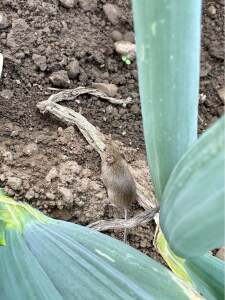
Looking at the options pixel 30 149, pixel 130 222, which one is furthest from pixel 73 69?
pixel 130 222

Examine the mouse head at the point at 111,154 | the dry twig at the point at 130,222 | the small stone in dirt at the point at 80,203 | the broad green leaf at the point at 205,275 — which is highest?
the mouse head at the point at 111,154

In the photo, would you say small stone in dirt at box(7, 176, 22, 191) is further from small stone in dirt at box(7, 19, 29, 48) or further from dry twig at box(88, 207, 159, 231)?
small stone in dirt at box(7, 19, 29, 48)

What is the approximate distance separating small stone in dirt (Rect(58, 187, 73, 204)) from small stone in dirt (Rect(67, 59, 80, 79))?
1.19 ft

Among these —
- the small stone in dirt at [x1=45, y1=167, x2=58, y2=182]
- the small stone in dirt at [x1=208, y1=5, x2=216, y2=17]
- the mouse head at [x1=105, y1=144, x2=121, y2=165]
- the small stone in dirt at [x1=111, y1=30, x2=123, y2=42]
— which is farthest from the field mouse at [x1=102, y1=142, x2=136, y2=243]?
the small stone in dirt at [x1=208, y1=5, x2=216, y2=17]

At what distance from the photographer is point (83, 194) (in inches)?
58.2

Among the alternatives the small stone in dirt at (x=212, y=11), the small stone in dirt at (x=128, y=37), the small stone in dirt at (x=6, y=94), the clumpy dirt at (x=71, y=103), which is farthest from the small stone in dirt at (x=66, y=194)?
the small stone in dirt at (x=212, y=11)

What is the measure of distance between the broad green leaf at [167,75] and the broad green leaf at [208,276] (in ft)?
0.66

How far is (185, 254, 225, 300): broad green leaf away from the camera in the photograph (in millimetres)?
997

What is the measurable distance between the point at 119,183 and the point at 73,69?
1.34ft

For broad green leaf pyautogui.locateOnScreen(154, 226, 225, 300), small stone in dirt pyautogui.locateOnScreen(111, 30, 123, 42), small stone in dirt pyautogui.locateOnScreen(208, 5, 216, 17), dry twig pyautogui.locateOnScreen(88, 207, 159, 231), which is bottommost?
broad green leaf pyautogui.locateOnScreen(154, 226, 225, 300)

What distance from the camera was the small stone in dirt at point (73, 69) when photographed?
1651mm

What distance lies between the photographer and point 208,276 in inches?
39.9

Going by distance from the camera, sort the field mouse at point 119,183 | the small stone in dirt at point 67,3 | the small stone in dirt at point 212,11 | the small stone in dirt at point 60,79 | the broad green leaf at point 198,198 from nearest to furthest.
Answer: the broad green leaf at point 198,198 → the field mouse at point 119,183 → the small stone in dirt at point 60,79 → the small stone in dirt at point 67,3 → the small stone in dirt at point 212,11

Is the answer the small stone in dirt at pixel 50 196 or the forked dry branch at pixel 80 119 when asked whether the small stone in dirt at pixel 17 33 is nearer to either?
the forked dry branch at pixel 80 119
